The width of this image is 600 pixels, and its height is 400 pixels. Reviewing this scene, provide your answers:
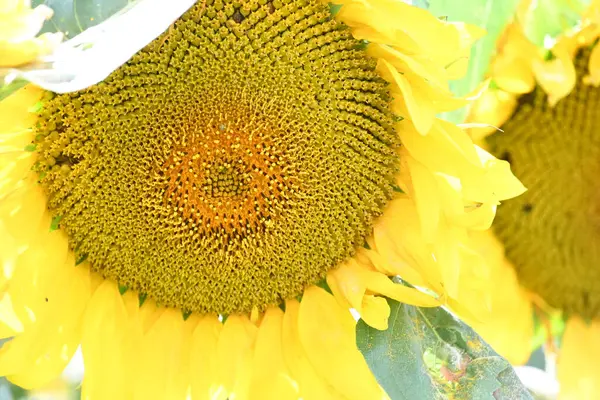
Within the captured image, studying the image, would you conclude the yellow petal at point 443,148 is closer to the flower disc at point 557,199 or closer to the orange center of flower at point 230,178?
the orange center of flower at point 230,178

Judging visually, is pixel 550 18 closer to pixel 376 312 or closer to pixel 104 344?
pixel 376 312

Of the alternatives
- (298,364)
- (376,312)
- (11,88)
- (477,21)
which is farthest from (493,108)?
(11,88)

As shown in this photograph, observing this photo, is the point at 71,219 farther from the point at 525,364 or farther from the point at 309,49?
the point at 525,364

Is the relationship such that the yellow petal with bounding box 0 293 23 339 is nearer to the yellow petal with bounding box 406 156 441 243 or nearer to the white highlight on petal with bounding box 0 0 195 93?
the white highlight on petal with bounding box 0 0 195 93

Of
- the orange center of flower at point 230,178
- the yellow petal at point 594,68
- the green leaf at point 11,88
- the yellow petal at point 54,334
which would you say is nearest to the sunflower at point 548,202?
the yellow petal at point 594,68

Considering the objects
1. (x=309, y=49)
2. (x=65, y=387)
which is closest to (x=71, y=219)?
(x=65, y=387)

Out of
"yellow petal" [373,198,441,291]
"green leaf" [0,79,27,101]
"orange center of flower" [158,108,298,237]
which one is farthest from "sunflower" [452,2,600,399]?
"green leaf" [0,79,27,101]

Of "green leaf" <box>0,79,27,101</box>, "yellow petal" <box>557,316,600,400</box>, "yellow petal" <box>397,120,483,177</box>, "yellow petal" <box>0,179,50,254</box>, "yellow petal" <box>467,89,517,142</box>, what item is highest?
"green leaf" <box>0,79,27,101</box>
